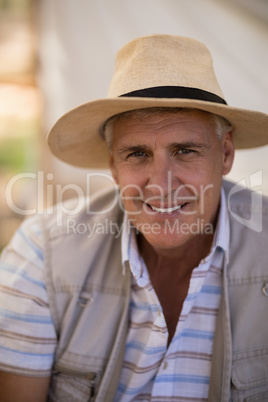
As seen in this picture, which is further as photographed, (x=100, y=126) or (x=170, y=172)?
(x=100, y=126)

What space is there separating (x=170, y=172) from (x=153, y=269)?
57 cm

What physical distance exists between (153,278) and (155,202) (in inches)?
17.9

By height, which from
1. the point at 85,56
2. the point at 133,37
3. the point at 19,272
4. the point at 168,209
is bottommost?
the point at 19,272

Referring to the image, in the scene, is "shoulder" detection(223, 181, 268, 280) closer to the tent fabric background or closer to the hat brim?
the hat brim

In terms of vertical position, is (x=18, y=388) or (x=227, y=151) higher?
(x=227, y=151)

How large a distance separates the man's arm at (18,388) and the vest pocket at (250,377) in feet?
2.84

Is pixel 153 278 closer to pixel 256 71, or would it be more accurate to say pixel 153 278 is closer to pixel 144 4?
pixel 256 71

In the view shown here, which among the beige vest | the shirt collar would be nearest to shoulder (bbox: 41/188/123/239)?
the beige vest

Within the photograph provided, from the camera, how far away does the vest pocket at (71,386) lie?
167cm

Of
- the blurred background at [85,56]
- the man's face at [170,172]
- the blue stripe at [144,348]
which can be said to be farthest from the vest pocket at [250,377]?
the blurred background at [85,56]

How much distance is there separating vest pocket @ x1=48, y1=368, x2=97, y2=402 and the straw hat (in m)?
1.09

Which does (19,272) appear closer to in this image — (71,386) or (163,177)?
(71,386)

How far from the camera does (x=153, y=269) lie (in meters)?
1.85

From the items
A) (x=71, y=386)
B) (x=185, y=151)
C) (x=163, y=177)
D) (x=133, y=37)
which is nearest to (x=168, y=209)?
(x=163, y=177)
